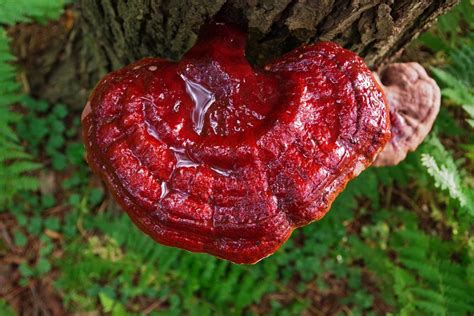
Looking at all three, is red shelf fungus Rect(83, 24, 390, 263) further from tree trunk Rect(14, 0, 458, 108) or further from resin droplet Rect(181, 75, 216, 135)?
tree trunk Rect(14, 0, 458, 108)

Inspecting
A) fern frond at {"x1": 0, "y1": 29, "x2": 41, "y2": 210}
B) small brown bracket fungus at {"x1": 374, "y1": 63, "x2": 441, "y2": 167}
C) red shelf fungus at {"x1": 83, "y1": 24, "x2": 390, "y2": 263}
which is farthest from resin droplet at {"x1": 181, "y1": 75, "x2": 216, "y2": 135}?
fern frond at {"x1": 0, "y1": 29, "x2": 41, "y2": 210}

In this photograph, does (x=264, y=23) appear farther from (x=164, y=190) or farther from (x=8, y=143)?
(x=8, y=143)

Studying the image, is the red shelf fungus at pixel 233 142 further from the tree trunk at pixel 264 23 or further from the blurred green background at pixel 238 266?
the blurred green background at pixel 238 266

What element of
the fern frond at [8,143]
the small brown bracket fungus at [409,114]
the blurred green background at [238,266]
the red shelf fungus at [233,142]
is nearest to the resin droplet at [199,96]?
the red shelf fungus at [233,142]

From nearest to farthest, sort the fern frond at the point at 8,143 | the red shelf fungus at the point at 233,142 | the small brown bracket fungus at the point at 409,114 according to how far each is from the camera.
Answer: the red shelf fungus at the point at 233,142, the small brown bracket fungus at the point at 409,114, the fern frond at the point at 8,143

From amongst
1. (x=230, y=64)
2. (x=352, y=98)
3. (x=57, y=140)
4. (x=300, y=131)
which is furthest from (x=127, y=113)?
(x=57, y=140)

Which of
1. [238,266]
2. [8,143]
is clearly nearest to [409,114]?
[238,266]
